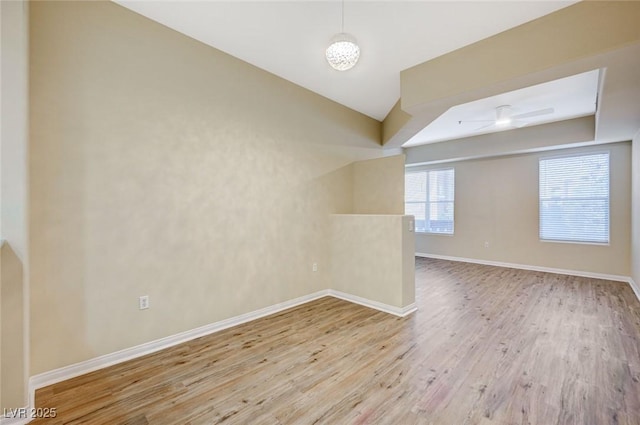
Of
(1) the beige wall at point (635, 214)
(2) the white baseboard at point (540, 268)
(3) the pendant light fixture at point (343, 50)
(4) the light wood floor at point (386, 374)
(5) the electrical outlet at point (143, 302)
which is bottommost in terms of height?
(4) the light wood floor at point (386, 374)

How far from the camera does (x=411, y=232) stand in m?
3.54

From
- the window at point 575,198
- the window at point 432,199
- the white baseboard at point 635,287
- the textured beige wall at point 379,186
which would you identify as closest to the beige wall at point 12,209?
the textured beige wall at point 379,186

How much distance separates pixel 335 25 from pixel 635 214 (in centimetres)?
537

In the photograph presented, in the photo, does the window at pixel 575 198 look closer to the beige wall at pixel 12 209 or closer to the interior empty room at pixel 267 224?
the interior empty room at pixel 267 224

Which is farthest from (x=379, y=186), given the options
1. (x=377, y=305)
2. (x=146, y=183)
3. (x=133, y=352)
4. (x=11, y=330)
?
(x=11, y=330)

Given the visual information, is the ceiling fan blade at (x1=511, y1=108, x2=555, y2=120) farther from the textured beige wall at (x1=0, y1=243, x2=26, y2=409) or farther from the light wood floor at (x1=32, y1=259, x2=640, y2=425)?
the textured beige wall at (x1=0, y1=243, x2=26, y2=409)

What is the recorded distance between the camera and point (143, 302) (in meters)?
2.47

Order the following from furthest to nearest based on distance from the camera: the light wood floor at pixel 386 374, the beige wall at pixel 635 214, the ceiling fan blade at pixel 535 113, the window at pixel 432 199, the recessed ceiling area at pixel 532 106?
the window at pixel 432 199, the beige wall at pixel 635 214, the ceiling fan blade at pixel 535 113, the recessed ceiling area at pixel 532 106, the light wood floor at pixel 386 374

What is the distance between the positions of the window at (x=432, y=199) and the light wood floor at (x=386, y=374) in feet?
12.3

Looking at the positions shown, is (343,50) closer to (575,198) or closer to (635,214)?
(635,214)

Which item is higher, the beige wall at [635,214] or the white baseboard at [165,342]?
the beige wall at [635,214]

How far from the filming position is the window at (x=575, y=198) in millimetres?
5062

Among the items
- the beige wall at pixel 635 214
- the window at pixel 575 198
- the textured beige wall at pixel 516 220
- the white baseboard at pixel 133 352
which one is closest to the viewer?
the white baseboard at pixel 133 352

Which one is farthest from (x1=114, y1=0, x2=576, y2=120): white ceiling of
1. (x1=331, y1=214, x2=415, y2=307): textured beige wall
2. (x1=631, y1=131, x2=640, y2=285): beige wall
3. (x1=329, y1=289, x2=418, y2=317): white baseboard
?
(x1=631, y1=131, x2=640, y2=285): beige wall
